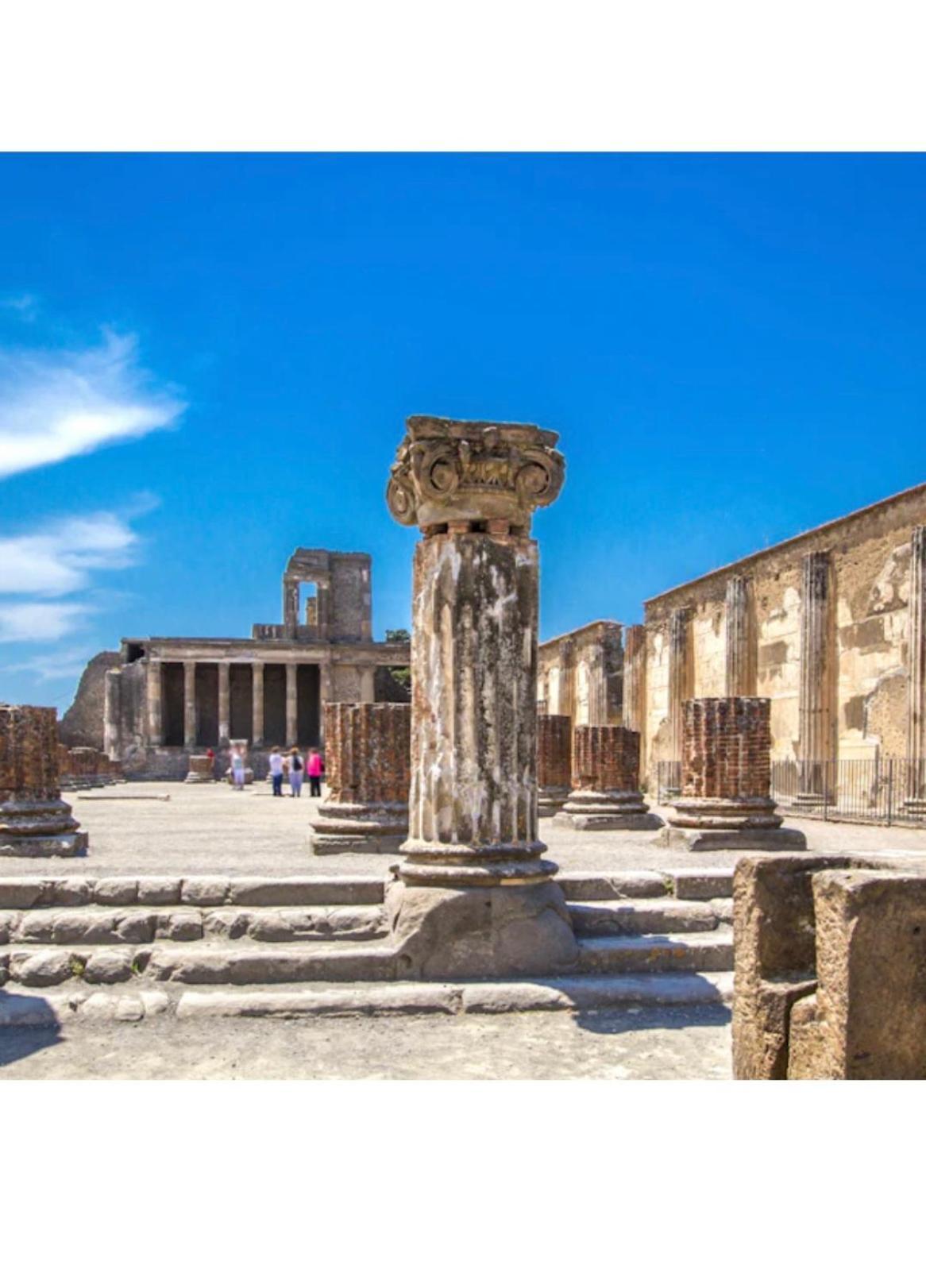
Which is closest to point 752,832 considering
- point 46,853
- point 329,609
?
point 46,853

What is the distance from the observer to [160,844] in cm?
1145

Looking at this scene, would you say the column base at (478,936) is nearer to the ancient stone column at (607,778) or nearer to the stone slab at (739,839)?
the stone slab at (739,839)

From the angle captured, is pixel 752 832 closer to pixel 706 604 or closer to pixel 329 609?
pixel 706 604

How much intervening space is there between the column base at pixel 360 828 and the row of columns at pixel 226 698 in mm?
37844

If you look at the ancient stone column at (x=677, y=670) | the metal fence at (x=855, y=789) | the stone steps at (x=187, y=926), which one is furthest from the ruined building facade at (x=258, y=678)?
the stone steps at (x=187, y=926)

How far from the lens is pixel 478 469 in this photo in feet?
22.7

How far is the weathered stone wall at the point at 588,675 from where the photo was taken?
97.2ft

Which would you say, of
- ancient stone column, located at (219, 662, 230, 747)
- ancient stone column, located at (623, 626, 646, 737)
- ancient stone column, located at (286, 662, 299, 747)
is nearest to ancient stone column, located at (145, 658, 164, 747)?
ancient stone column, located at (219, 662, 230, 747)

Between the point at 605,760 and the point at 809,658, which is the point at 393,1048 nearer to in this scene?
the point at 605,760

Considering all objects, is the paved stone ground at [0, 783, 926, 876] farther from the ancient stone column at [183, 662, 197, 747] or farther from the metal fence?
the ancient stone column at [183, 662, 197, 747]

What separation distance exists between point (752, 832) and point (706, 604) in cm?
1487

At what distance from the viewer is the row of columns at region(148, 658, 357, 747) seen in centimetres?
4809

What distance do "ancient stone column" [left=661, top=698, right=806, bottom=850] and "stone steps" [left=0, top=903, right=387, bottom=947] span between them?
5261 millimetres

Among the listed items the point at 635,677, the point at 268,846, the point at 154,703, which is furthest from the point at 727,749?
the point at 154,703
